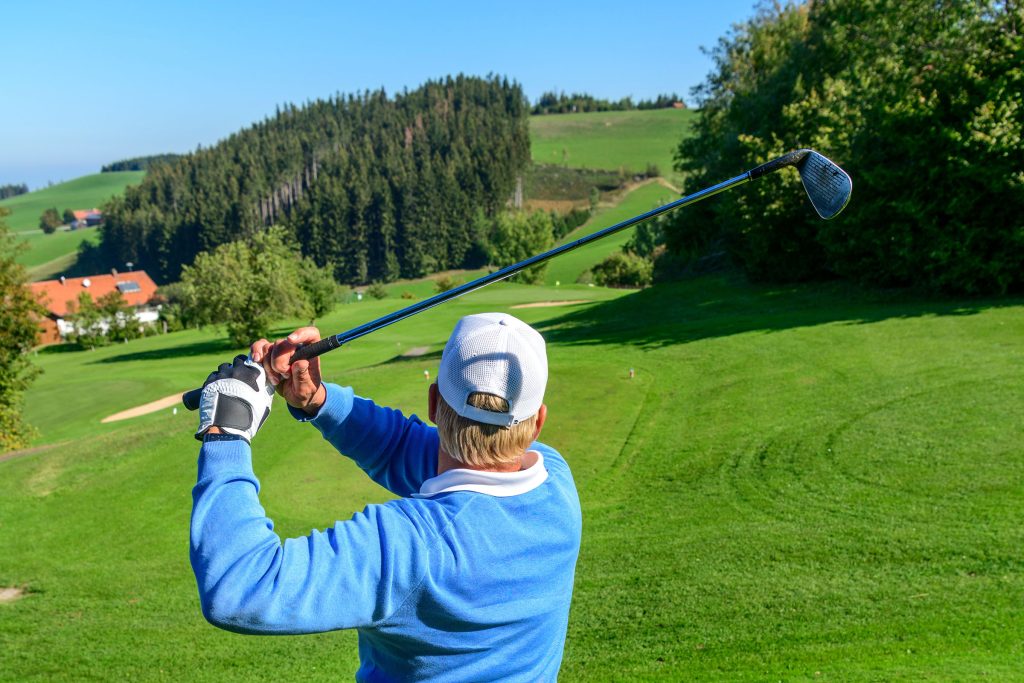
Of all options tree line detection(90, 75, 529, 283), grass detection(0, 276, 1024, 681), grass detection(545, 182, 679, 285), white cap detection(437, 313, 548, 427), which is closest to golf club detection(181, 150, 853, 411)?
white cap detection(437, 313, 548, 427)

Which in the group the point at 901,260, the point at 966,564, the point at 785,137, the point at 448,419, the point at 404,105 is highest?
the point at 404,105

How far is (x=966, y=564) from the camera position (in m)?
7.06

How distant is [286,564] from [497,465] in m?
0.59

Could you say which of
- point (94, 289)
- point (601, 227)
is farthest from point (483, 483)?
point (94, 289)

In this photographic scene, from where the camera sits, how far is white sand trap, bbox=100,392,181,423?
86.5 feet

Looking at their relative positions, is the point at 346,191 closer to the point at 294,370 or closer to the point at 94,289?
the point at 94,289

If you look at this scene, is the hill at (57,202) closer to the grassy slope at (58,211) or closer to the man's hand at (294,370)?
the grassy slope at (58,211)

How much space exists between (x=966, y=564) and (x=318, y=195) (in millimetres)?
117234

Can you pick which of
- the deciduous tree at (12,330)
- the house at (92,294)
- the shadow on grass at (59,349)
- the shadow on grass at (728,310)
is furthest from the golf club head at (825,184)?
the house at (92,294)

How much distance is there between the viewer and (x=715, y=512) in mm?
9430

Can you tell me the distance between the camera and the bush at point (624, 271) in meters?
64.2

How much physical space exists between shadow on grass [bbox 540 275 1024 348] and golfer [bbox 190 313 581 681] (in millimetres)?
16608

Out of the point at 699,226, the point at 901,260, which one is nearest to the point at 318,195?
the point at 699,226

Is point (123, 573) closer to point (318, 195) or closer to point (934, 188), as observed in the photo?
point (934, 188)
